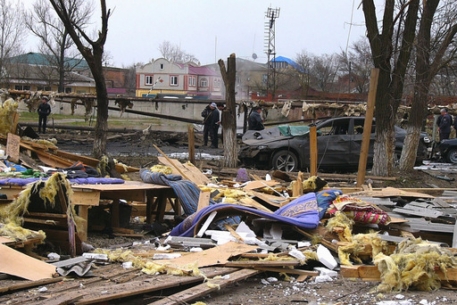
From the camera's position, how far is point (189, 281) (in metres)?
6.04

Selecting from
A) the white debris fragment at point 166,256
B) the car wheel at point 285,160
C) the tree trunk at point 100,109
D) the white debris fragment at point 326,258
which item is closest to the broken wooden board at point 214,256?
the white debris fragment at point 166,256

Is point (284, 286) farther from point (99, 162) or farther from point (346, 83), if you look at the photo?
point (346, 83)

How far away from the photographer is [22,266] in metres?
6.12

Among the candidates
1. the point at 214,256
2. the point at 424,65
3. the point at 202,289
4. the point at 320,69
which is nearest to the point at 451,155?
the point at 424,65

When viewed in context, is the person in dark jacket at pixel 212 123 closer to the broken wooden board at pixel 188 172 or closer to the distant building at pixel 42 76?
the broken wooden board at pixel 188 172

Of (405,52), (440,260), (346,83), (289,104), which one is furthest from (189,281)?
(346,83)

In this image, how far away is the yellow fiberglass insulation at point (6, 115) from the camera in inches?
493

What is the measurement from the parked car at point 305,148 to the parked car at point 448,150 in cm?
582

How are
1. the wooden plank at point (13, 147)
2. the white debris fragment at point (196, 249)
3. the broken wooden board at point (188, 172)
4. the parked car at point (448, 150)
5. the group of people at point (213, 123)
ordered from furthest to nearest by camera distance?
the group of people at point (213, 123) < the parked car at point (448, 150) < the broken wooden board at point (188, 172) < the wooden plank at point (13, 147) < the white debris fragment at point (196, 249)

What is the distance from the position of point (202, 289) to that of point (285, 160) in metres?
11.8

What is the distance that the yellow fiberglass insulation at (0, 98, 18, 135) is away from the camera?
1252 cm

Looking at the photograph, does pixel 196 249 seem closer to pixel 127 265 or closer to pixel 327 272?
pixel 127 265

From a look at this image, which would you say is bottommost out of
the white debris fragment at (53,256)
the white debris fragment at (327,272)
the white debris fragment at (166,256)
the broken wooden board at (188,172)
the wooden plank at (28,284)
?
the white debris fragment at (327,272)

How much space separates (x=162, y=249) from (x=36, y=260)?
177 cm
